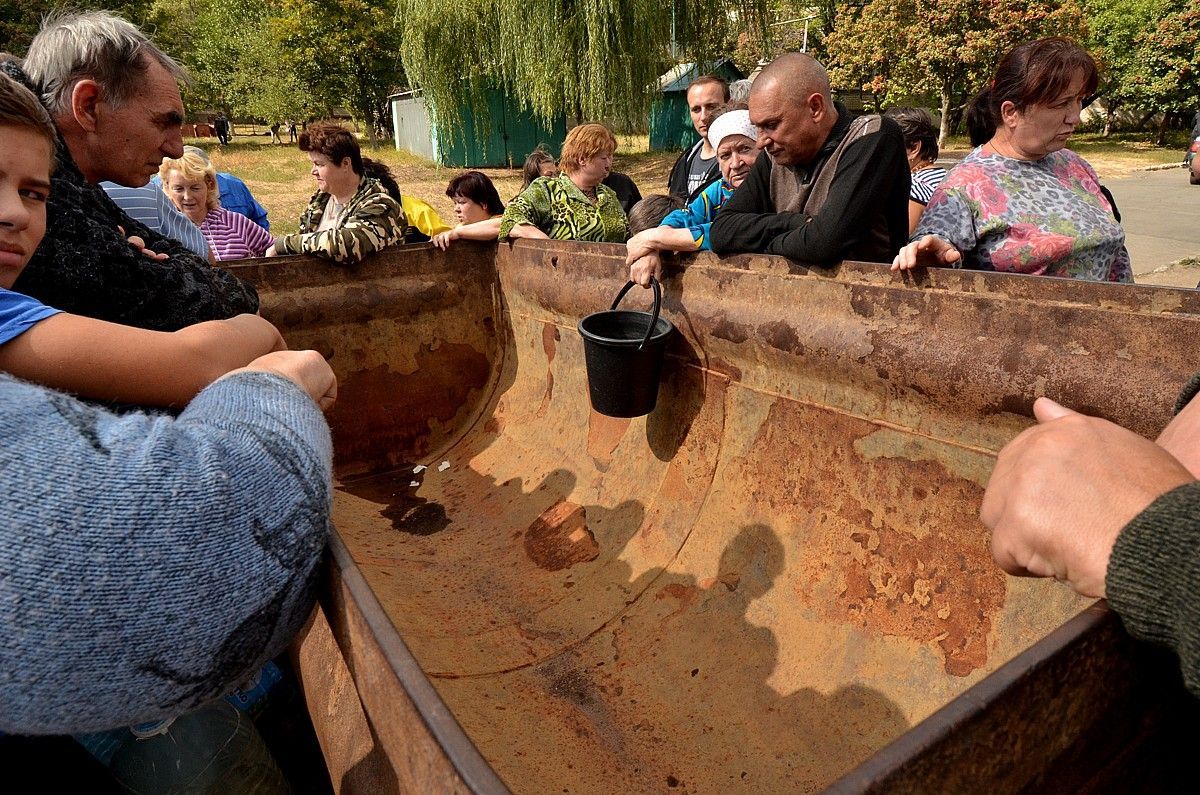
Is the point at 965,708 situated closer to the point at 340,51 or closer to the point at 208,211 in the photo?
the point at 208,211

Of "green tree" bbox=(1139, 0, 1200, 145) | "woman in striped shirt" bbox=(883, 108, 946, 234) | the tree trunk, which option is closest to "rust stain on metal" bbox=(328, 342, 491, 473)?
"woman in striped shirt" bbox=(883, 108, 946, 234)

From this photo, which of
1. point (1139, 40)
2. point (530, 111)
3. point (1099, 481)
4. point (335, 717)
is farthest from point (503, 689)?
point (1139, 40)

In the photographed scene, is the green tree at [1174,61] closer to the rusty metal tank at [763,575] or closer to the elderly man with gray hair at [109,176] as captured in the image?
the rusty metal tank at [763,575]

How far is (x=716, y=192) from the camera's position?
378cm

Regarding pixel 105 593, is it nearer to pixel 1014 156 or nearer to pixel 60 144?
pixel 60 144

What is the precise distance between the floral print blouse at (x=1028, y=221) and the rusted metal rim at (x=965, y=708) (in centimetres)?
194

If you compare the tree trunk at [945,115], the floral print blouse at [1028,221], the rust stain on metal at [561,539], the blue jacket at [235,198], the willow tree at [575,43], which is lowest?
the rust stain on metal at [561,539]

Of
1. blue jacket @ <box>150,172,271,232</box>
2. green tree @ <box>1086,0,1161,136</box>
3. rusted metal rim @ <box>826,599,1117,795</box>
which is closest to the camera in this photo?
rusted metal rim @ <box>826,599,1117,795</box>

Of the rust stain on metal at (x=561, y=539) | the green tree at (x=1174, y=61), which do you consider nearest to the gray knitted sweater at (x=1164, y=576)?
the rust stain on metal at (x=561, y=539)

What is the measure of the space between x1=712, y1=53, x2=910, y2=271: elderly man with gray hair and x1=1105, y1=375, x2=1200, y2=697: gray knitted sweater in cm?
166

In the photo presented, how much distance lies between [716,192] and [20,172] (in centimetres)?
326

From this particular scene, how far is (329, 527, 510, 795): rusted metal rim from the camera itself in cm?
73

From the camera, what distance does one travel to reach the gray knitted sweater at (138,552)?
71 centimetres

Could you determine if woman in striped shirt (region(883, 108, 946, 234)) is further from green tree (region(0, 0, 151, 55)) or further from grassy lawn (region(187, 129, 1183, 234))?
green tree (region(0, 0, 151, 55))
